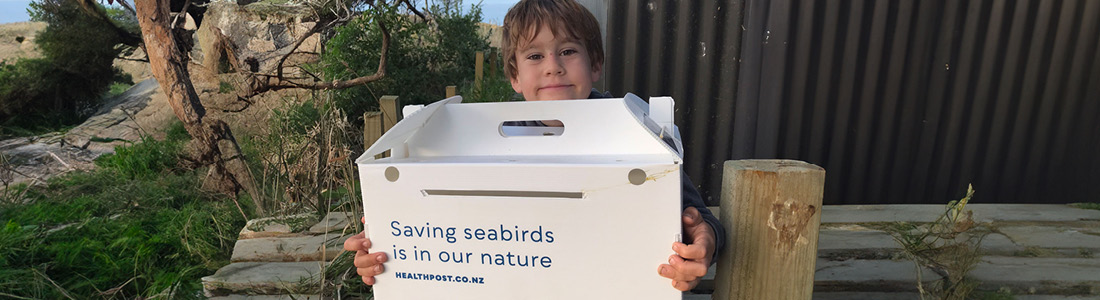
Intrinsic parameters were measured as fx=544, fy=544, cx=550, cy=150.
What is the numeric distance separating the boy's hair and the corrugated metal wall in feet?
5.03

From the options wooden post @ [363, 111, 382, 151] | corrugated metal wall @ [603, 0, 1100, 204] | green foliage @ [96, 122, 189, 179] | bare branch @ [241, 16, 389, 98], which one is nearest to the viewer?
corrugated metal wall @ [603, 0, 1100, 204]

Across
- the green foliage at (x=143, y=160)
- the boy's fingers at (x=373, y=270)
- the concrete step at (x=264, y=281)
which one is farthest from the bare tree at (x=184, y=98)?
the boy's fingers at (x=373, y=270)

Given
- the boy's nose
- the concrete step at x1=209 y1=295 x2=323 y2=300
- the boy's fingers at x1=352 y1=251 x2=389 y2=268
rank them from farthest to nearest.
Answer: the concrete step at x1=209 y1=295 x2=323 y2=300
the boy's nose
the boy's fingers at x1=352 y1=251 x2=389 y2=268

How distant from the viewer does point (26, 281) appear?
278cm

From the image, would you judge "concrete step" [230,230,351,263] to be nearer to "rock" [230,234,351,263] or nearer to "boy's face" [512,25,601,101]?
"rock" [230,234,351,263]

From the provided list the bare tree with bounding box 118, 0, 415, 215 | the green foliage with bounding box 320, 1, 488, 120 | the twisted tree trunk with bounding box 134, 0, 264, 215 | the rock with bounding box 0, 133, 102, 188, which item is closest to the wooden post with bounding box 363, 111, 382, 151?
the bare tree with bounding box 118, 0, 415, 215

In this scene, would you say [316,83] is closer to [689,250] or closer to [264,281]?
[264,281]


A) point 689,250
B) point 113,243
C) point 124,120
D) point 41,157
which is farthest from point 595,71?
point 124,120

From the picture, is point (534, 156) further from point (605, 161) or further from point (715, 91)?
point (715, 91)

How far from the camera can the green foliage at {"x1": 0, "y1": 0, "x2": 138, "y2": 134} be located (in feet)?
30.7

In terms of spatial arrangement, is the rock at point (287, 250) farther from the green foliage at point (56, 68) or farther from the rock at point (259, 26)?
the green foliage at point (56, 68)

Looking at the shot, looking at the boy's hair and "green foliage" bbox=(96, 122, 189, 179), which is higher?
the boy's hair

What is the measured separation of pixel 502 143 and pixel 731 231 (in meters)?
0.58

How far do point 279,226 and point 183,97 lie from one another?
103 inches
